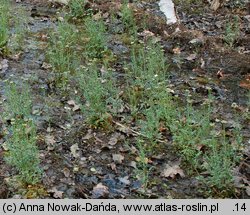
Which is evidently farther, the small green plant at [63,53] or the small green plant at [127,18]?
the small green plant at [127,18]

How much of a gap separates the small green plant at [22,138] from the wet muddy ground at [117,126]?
0.11 meters

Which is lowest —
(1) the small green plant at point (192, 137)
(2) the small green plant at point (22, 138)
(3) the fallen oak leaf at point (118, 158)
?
(3) the fallen oak leaf at point (118, 158)

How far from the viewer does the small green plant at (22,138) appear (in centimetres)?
404

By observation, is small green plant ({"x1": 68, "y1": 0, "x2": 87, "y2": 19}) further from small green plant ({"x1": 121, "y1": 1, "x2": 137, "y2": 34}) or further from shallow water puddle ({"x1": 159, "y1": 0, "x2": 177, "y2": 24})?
shallow water puddle ({"x1": 159, "y1": 0, "x2": 177, "y2": 24})

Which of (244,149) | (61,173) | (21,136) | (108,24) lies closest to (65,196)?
(61,173)

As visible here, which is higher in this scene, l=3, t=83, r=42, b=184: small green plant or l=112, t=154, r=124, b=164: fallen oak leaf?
l=3, t=83, r=42, b=184: small green plant

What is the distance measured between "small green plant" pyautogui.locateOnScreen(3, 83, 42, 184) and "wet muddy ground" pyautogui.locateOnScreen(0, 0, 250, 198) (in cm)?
11

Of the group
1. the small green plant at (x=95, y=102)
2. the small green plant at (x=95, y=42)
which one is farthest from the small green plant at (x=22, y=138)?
the small green plant at (x=95, y=42)

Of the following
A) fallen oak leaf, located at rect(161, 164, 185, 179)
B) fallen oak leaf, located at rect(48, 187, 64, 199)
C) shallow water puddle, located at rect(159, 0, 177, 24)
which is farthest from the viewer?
shallow water puddle, located at rect(159, 0, 177, 24)

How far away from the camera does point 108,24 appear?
7.25 meters

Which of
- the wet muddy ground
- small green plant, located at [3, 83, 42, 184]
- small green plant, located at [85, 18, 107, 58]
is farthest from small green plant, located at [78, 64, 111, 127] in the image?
small green plant, located at [85, 18, 107, 58]

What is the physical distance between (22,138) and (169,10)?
4.06 metres

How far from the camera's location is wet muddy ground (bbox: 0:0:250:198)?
13.6 ft

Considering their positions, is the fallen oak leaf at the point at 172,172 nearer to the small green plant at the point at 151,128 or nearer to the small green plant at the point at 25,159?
the small green plant at the point at 151,128
